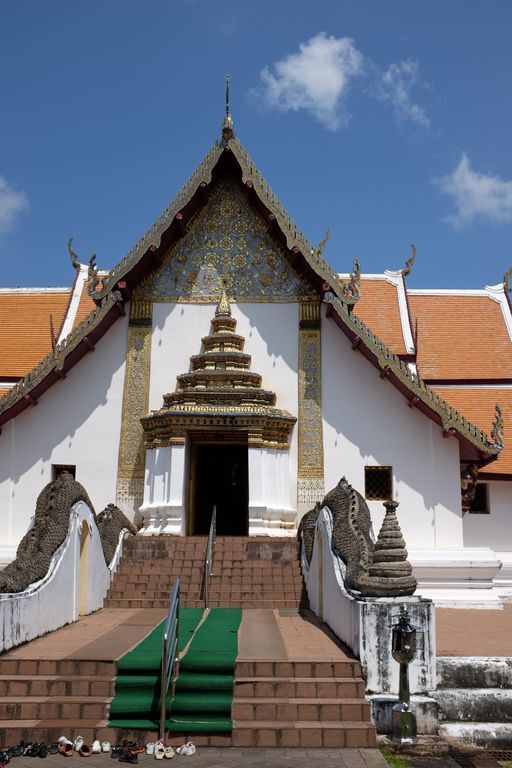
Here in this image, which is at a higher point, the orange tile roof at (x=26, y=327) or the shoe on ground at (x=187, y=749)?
the orange tile roof at (x=26, y=327)

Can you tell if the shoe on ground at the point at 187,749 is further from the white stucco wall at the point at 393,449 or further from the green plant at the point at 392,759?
the white stucco wall at the point at 393,449

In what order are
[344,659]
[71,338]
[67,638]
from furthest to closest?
[71,338]
[67,638]
[344,659]

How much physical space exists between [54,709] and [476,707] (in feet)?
9.24

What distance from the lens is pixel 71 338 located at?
34.6 feet

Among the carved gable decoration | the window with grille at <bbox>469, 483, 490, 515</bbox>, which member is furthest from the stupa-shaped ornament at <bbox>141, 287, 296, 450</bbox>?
the window with grille at <bbox>469, 483, 490, 515</bbox>

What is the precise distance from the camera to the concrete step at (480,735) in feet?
16.3

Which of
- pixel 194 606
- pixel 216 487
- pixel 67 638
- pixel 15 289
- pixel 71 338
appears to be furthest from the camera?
pixel 15 289

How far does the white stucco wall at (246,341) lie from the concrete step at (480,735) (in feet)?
21.2

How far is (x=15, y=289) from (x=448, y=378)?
320 inches

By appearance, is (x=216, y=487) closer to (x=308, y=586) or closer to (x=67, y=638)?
(x=308, y=586)

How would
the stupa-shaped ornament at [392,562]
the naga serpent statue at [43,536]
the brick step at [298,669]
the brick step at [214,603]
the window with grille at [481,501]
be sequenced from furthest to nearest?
1. the window with grille at [481,501]
2. the brick step at [214,603]
3. the naga serpent statue at [43,536]
4. the stupa-shaped ornament at [392,562]
5. the brick step at [298,669]

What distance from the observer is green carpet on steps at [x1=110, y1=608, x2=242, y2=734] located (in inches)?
195

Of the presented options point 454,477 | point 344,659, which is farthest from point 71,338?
point 344,659

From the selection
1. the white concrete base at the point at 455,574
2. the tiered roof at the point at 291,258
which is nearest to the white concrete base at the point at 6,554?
the tiered roof at the point at 291,258
